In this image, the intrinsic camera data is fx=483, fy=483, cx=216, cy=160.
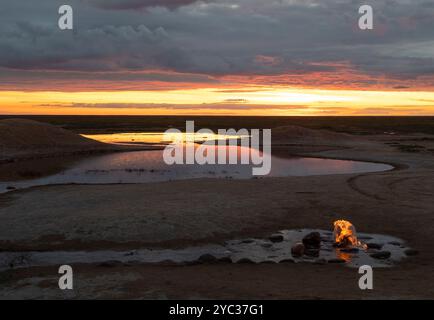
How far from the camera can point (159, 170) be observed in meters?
42.7

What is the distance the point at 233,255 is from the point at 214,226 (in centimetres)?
352

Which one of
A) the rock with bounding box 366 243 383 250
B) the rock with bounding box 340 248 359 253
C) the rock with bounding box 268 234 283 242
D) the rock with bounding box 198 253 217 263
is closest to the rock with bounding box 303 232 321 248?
the rock with bounding box 340 248 359 253

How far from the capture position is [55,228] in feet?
67.2

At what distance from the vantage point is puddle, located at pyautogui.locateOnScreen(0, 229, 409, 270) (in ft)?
55.6

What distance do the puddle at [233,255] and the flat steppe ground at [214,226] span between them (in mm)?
539

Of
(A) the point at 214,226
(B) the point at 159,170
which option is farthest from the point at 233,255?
(B) the point at 159,170

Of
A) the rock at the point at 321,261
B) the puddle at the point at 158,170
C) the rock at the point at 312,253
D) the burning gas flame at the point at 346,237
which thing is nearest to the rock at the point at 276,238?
the rock at the point at 312,253

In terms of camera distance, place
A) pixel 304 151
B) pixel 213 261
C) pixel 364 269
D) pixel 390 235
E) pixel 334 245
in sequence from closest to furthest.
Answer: pixel 364 269, pixel 213 261, pixel 334 245, pixel 390 235, pixel 304 151

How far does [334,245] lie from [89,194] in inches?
602

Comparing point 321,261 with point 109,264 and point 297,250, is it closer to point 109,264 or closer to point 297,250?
point 297,250

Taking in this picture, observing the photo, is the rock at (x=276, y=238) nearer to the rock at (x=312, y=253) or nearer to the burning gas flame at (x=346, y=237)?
the rock at (x=312, y=253)

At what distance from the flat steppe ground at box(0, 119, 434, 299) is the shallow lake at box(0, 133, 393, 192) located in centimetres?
499
